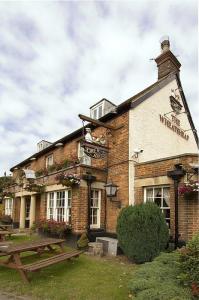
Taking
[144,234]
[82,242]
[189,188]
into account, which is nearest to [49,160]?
[82,242]

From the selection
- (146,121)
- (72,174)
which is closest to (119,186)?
(72,174)

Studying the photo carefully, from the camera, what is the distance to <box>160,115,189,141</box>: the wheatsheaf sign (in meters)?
14.4

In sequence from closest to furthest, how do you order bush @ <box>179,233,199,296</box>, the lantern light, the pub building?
bush @ <box>179,233,199,296</box> → the pub building → the lantern light

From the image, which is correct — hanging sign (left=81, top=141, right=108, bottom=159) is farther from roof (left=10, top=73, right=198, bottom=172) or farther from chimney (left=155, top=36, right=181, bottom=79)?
chimney (left=155, top=36, right=181, bottom=79)

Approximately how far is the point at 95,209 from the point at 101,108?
6058 millimetres

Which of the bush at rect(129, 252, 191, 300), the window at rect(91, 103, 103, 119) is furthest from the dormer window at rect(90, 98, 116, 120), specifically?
the bush at rect(129, 252, 191, 300)

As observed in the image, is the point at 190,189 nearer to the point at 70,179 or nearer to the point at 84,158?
the point at 70,179

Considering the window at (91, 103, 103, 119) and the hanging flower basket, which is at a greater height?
the window at (91, 103, 103, 119)

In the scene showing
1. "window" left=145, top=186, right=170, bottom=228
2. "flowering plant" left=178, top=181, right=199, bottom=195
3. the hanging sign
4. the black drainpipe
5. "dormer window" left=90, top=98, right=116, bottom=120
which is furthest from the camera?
"dormer window" left=90, top=98, right=116, bottom=120

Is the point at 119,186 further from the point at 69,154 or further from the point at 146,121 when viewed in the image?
the point at 69,154

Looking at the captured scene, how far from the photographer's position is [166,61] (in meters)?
15.6

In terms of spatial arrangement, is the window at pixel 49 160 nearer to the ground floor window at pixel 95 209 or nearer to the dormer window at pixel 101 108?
the dormer window at pixel 101 108

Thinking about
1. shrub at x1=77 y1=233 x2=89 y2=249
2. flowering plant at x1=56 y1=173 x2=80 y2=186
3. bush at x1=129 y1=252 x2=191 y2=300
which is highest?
flowering plant at x1=56 y1=173 x2=80 y2=186

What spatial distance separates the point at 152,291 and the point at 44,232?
10.1 metres
